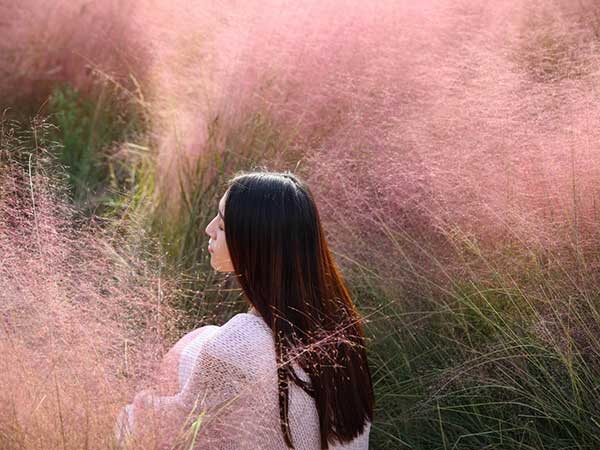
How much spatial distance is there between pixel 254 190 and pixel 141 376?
48 cm

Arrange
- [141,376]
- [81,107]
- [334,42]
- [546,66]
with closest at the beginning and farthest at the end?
1. [141,376]
2. [546,66]
3. [334,42]
4. [81,107]

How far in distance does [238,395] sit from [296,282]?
1.18 feet

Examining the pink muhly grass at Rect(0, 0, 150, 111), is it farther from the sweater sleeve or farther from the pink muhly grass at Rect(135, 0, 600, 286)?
the sweater sleeve

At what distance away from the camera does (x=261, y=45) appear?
3.78 meters

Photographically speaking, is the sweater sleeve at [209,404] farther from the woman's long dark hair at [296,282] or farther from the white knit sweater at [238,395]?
the woman's long dark hair at [296,282]

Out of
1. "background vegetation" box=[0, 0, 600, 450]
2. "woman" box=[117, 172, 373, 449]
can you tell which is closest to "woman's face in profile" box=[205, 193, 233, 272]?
"woman" box=[117, 172, 373, 449]

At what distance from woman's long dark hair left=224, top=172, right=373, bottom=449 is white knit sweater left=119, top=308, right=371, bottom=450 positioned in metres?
0.03

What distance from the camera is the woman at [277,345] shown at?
1901mm

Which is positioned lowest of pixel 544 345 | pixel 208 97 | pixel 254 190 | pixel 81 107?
pixel 81 107

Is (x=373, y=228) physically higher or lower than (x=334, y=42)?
lower

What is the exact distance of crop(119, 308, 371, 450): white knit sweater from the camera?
183cm

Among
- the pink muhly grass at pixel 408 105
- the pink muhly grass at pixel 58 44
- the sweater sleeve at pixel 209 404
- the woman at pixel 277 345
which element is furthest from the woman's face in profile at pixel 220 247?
the pink muhly grass at pixel 58 44

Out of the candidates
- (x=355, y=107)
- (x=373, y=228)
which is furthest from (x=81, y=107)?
(x=373, y=228)

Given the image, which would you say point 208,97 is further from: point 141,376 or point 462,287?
point 141,376
